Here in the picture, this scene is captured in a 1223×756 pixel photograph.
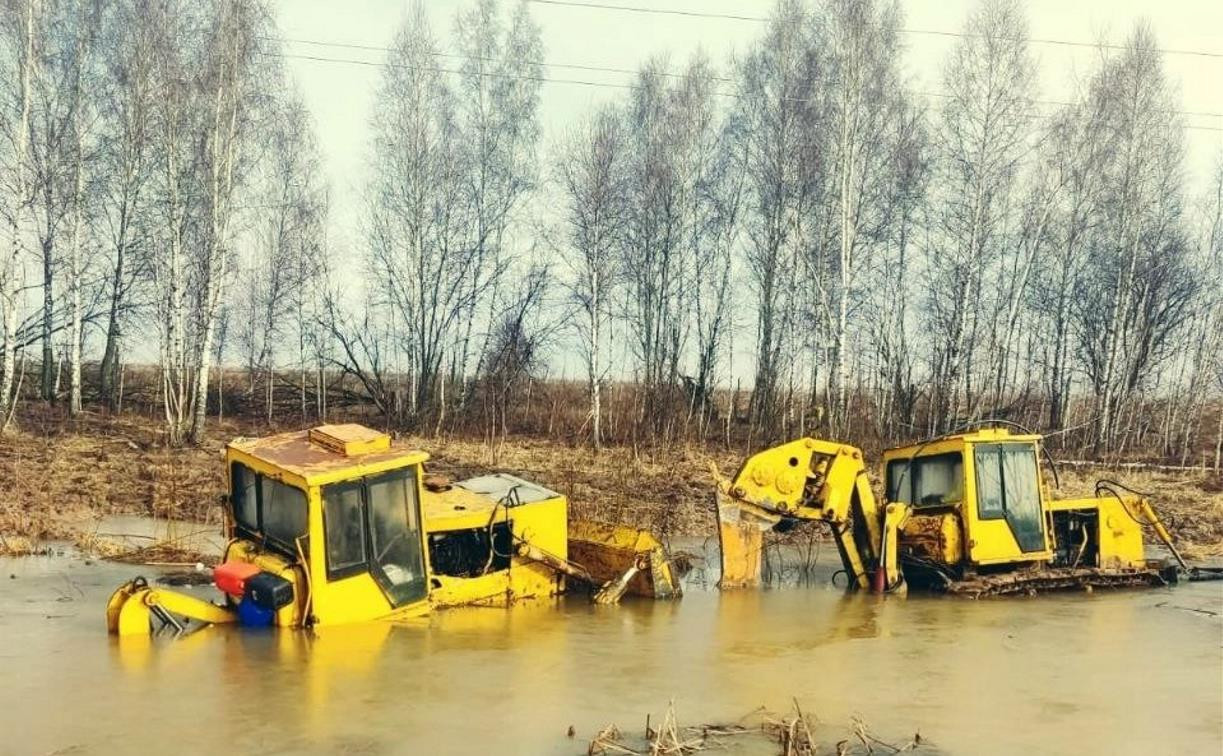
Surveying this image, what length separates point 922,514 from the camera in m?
13.5

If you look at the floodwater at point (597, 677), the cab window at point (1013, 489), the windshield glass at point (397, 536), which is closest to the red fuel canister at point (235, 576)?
the floodwater at point (597, 677)

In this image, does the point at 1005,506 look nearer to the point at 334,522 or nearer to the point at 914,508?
the point at 914,508

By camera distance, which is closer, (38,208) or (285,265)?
(38,208)

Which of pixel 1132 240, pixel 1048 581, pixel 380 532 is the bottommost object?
pixel 1048 581

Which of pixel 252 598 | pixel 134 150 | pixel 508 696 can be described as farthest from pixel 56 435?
pixel 508 696

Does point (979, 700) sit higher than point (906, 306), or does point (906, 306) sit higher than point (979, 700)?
point (906, 306)

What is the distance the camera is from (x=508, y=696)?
8.41 meters

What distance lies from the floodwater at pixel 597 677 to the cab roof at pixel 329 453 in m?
1.51

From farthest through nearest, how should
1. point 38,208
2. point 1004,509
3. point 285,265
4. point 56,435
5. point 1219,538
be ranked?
point 285,265 < point 38,208 < point 56,435 < point 1219,538 < point 1004,509

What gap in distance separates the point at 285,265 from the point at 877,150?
18123 millimetres

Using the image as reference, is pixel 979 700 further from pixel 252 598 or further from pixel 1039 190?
pixel 1039 190

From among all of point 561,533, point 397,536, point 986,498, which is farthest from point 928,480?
point 397,536

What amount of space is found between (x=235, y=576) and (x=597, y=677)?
3.56 m

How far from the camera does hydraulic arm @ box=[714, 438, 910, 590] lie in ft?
42.1
